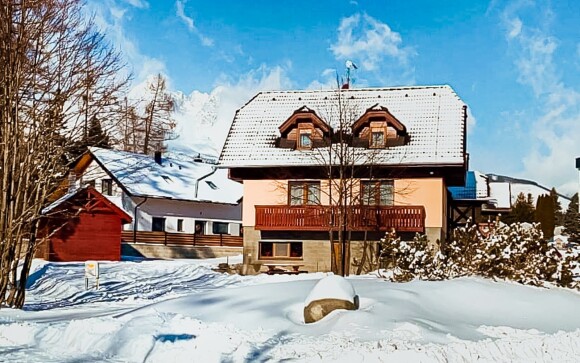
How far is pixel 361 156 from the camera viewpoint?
32406mm

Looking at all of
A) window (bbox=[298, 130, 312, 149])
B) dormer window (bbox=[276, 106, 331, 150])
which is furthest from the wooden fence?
window (bbox=[298, 130, 312, 149])

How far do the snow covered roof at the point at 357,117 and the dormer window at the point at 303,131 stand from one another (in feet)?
1.43

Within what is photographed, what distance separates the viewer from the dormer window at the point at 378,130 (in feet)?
109

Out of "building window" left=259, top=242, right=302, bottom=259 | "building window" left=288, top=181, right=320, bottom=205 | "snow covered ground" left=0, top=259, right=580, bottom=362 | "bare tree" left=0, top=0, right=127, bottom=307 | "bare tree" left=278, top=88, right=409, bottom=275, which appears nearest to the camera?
"snow covered ground" left=0, top=259, right=580, bottom=362

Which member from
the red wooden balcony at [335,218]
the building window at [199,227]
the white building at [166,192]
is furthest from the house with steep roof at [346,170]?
the building window at [199,227]

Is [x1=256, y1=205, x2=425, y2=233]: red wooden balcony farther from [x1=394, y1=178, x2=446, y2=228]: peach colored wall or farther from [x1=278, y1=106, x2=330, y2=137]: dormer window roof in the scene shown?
[x1=278, y1=106, x2=330, y2=137]: dormer window roof

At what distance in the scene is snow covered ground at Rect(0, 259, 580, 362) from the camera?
32.9 feet

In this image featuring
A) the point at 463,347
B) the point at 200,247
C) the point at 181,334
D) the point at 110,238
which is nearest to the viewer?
the point at 463,347

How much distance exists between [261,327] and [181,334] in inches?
60.1

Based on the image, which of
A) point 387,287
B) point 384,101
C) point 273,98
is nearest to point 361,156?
point 384,101

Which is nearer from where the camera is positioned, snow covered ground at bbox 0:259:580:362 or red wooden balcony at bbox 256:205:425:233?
snow covered ground at bbox 0:259:580:362

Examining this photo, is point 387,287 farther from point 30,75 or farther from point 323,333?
point 30,75

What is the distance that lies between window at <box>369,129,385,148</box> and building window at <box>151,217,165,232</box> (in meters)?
17.6

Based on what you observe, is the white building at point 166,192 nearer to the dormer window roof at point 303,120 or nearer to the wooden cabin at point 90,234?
→ the wooden cabin at point 90,234
